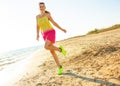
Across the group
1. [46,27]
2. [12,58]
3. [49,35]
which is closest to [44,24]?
[46,27]

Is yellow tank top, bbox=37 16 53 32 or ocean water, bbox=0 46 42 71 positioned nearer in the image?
yellow tank top, bbox=37 16 53 32

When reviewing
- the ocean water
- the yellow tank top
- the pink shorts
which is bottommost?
the ocean water

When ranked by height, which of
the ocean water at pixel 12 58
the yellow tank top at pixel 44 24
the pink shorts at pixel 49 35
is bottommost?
the ocean water at pixel 12 58

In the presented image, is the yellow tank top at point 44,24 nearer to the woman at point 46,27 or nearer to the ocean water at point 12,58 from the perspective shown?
the woman at point 46,27

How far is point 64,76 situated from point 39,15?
5.97 feet

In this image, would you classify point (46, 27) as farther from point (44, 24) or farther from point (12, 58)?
point (12, 58)

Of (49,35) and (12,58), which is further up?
(49,35)

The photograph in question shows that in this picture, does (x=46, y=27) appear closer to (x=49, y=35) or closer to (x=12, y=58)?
(x=49, y=35)

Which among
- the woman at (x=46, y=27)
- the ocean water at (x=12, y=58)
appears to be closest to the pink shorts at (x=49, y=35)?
the woman at (x=46, y=27)

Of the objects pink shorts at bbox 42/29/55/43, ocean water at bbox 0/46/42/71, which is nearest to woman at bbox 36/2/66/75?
pink shorts at bbox 42/29/55/43

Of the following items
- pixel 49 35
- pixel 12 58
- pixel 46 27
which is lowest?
pixel 12 58

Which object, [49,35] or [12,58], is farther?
[12,58]

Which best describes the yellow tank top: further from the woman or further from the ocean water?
the ocean water

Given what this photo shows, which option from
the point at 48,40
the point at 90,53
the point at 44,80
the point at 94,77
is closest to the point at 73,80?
the point at 94,77
